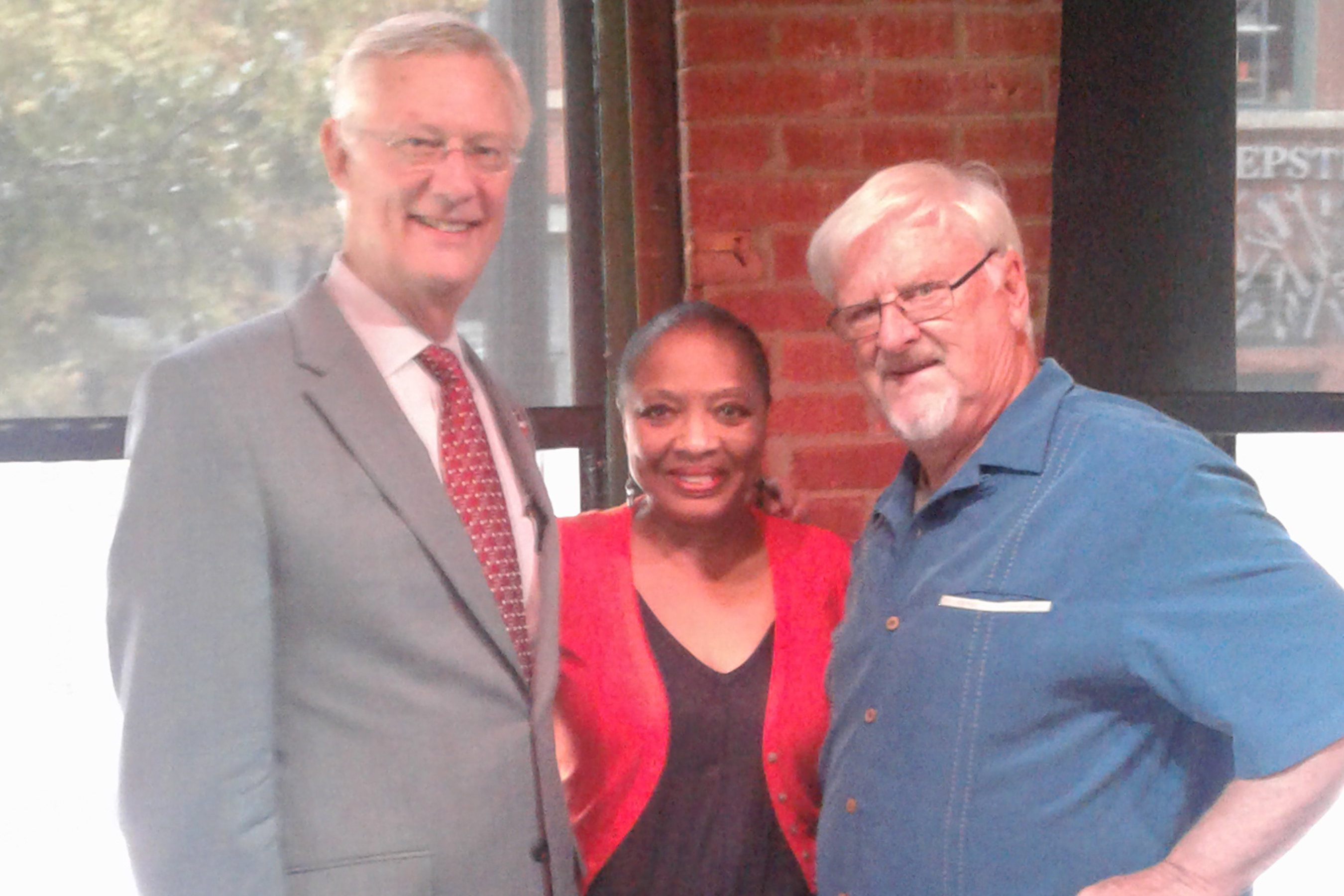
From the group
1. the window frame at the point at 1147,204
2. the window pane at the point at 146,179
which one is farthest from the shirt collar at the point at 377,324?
the window frame at the point at 1147,204

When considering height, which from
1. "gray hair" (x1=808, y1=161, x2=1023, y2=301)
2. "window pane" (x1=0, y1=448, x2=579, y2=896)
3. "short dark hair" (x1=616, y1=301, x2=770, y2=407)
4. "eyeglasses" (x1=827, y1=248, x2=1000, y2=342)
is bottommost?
"window pane" (x1=0, y1=448, x2=579, y2=896)

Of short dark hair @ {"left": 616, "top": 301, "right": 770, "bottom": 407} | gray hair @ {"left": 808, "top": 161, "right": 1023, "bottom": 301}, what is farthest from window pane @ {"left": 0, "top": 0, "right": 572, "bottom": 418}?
gray hair @ {"left": 808, "top": 161, "right": 1023, "bottom": 301}

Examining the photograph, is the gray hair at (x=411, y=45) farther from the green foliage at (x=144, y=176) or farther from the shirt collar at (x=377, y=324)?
the green foliage at (x=144, y=176)

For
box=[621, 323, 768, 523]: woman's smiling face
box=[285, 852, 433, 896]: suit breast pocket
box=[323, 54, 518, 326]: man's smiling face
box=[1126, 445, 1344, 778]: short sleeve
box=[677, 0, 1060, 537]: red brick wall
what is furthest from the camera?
box=[677, 0, 1060, 537]: red brick wall

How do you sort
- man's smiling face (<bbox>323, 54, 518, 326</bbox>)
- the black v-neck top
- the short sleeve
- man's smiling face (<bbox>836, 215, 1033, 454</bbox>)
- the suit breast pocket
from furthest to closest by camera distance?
the black v-neck top, man's smiling face (<bbox>836, 215, 1033, 454</bbox>), man's smiling face (<bbox>323, 54, 518, 326</bbox>), the suit breast pocket, the short sleeve

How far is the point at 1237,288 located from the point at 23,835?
2.72 meters

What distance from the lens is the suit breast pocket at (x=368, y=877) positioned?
1272 millimetres

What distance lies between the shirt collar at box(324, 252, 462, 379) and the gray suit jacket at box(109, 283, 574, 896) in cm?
3

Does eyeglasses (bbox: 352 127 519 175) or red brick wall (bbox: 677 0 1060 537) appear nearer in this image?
eyeglasses (bbox: 352 127 519 175)

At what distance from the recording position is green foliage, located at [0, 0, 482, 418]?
2.33 metres

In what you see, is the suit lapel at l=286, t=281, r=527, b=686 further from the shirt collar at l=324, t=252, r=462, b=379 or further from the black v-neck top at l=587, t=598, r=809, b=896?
the black v-neck top at l=587, t=598, r=809, b=896

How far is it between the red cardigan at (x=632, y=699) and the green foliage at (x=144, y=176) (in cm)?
103

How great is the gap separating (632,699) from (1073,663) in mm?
680

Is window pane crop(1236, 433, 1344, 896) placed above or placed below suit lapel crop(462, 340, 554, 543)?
below
